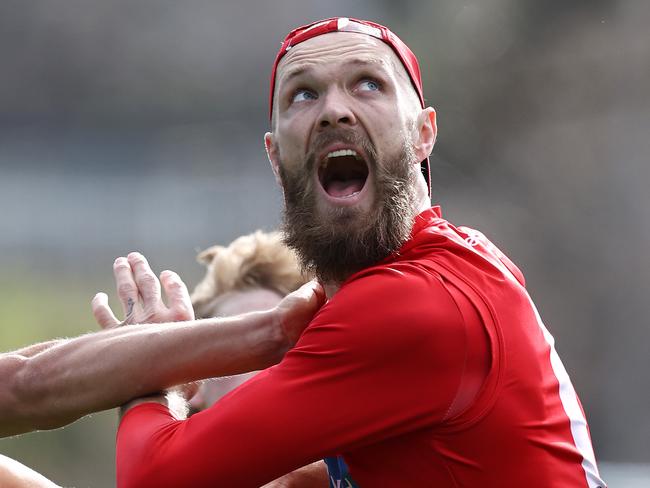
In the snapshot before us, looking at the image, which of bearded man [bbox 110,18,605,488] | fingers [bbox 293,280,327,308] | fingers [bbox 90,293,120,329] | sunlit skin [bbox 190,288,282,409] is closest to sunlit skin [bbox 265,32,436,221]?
fingers [bbox 293,280,327,308]

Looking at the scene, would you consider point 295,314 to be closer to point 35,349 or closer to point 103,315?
point 103,315

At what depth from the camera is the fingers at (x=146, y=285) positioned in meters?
2.68

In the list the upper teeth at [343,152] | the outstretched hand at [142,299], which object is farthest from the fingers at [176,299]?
the upper teeth at [343,152]

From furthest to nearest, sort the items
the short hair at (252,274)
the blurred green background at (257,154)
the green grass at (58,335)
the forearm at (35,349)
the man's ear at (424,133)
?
the green grass at (58,335)
the blurred green background at (257,154)
the short hair at (252,274)
the man's ear at (424,133)
the forearm at (35,349)

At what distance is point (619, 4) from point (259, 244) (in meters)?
5.21

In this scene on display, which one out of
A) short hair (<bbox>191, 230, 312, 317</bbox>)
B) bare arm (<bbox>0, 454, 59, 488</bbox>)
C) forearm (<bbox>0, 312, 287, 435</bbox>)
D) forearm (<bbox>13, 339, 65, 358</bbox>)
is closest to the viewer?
forearm (<bbox>0, 312, 287, 435</bbox>)

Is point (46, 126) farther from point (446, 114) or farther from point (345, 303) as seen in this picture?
point (345, 303)

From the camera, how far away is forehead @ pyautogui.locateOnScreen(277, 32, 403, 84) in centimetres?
254

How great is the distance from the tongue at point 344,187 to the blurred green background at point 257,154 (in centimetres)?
421

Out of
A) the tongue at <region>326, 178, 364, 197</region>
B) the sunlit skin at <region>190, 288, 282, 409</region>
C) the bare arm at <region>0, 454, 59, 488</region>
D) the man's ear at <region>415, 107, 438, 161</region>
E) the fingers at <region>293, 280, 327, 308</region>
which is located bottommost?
the bare arm at <region>0, 454, 59, 488</region>

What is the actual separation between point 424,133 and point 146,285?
2.99 ft

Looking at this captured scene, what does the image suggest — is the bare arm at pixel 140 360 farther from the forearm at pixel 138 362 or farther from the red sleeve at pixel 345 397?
the red sleeve at pixel 345 397

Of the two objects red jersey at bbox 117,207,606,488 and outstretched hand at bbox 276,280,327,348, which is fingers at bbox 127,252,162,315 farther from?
red jersey at bbox 117,207,606,488

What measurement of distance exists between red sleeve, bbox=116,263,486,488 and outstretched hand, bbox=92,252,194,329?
669 mm
